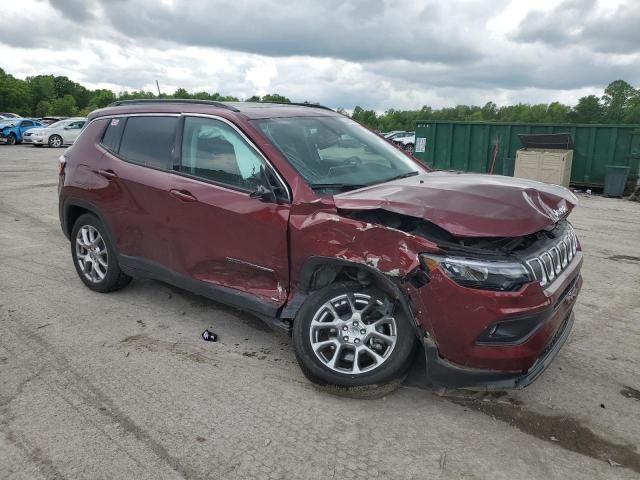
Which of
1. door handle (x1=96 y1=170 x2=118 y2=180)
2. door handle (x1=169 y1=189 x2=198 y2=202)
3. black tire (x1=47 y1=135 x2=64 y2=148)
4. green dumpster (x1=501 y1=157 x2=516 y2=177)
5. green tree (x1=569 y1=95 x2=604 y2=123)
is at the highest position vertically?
green tree (x1=569 y1=95 x2=604 y2=123)

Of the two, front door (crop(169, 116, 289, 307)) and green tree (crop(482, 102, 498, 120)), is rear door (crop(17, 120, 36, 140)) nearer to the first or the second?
front door (crop(169, 116, 289, 307))

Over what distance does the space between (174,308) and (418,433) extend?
2.67 metres

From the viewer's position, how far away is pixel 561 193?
3693 millimetres

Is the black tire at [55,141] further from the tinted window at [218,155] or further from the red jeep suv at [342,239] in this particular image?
the tinted window at [218,155]

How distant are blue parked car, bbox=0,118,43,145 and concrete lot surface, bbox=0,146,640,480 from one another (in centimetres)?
2805

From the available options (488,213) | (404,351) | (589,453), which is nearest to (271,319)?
(404,351)

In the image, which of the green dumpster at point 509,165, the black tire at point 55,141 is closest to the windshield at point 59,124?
the black tire at point 55,141

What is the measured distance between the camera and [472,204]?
3.02m

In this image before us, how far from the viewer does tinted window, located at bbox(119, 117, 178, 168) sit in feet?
14.4

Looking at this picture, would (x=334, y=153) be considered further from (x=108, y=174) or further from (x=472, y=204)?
(x=108, y=174)

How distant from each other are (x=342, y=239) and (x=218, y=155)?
1.35 metres

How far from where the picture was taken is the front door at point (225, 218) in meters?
3.62

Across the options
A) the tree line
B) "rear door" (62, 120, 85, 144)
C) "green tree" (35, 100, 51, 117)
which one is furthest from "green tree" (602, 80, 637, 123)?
"green tree" (35, 100, 51, 117)

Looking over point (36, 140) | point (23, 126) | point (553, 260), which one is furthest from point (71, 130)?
point (553, 260)
